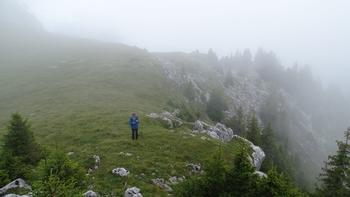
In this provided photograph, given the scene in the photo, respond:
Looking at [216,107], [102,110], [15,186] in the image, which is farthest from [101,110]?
[216,107]

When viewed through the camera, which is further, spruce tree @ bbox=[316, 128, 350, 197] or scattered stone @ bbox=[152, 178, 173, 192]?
spruce tree @ bbox=[316, 128, 350, 197]

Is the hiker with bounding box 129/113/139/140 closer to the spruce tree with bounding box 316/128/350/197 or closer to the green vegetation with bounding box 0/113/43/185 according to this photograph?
the green vegetation with bounding box 0/113/43/185

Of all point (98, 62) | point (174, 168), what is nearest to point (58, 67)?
point (98, 62)

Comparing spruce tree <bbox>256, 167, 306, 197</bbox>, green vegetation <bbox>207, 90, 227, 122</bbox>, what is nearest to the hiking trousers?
spruce tree <bbox>256, 167, 306, 197</bbox>

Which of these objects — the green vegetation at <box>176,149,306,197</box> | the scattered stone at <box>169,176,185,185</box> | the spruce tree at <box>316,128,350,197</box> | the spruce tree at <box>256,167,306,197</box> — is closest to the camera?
the spruce tree at <box>256,167,306,197</box>

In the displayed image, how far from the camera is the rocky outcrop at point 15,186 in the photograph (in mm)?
17016

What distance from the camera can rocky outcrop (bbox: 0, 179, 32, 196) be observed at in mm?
17016

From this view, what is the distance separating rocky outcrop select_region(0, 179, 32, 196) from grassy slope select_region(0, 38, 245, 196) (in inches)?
163

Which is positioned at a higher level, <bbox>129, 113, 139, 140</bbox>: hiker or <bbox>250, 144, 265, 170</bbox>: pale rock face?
<bbox>129, 113, 139, 140</bbox>: hiker

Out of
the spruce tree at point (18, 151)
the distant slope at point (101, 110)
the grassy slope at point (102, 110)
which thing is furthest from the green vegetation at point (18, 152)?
the grassy slope at point (102, 110)

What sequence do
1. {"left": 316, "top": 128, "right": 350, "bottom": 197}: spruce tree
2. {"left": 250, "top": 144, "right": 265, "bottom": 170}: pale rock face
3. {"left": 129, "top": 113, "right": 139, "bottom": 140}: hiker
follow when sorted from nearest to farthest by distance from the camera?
1. {"left": 316, "top": 128, "right": 350, "bottom": 197}: spruce tree
2. {"left": 129, "top": 113, "right": 139, "bottom": 140}: hiker
3. {"left": 250, "top": 144, "right": 265, "bottom": 170}: pale rock face

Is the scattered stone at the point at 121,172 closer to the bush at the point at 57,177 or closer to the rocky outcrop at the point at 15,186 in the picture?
the bush at the point at 57,177

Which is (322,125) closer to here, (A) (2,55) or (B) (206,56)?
(B) (206,56)

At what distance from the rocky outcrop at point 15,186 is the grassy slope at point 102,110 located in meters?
4.14
